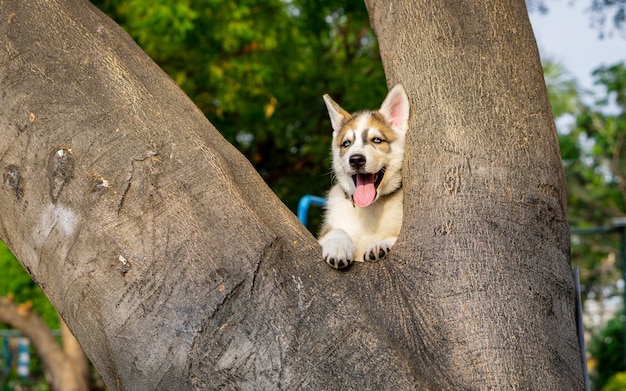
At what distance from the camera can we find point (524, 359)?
99.2 inches

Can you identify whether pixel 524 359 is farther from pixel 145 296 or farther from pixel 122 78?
pixel 122 78

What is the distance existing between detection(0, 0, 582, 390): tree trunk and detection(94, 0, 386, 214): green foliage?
8.12 meters

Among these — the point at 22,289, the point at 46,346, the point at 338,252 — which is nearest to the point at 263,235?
the point at 338,252

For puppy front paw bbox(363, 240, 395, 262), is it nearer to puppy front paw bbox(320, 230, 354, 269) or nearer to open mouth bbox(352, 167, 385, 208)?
puppy front paw bbox(320, 230, 354, 269)

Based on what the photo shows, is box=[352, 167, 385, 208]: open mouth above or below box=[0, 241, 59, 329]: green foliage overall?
above

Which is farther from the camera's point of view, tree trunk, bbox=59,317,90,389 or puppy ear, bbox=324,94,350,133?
tree trunk, bbox=59,317,90,389

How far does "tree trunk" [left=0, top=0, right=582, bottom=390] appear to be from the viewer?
8.23 feet

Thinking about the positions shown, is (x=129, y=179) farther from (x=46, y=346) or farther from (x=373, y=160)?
(x=46, y=346)

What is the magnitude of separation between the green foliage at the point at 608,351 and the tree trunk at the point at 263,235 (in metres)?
12.1

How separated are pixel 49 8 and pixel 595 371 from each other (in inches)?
552

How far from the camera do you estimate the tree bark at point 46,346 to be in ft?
38.0

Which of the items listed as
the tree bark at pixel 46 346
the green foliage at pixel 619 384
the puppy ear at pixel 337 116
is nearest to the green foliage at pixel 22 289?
the tree bark at pixel 46 346

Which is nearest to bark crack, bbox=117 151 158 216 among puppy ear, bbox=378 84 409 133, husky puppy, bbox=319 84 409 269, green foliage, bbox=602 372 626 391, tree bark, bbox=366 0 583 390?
tree bark, bbox=366 0 583 390

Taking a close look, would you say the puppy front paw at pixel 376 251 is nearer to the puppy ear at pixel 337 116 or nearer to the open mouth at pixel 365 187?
the open mouth at pixel 365 187
